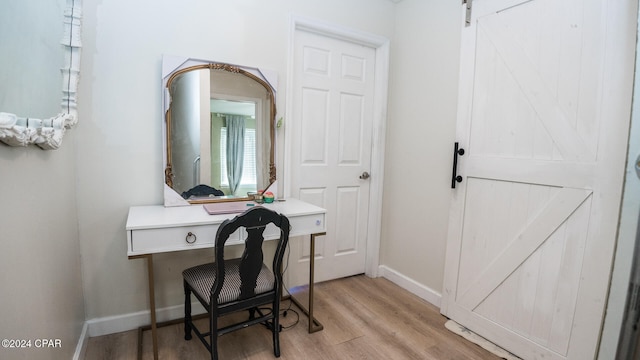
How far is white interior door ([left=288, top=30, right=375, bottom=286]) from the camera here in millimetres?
2414

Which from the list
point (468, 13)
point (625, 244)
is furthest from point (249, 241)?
point (468, 13)

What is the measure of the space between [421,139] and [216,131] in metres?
1.55

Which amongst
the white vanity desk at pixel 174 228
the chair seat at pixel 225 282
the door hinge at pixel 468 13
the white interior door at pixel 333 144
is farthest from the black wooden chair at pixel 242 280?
the door hinge at pixel 468 13

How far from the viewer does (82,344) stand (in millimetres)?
1656

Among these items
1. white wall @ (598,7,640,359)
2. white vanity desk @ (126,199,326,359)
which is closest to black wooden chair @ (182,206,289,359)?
white vanity desk @ (126,199,326,359)

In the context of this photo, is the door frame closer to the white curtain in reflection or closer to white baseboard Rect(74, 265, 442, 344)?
the white curtain in reflection

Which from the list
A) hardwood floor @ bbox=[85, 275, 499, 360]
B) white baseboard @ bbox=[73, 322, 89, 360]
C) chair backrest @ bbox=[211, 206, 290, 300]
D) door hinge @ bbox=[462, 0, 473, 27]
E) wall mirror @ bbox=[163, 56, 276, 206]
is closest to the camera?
chair backrest @ bbox=[211, 206, 290, 300]

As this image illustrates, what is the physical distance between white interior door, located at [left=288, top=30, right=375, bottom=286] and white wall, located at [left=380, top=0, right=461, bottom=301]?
0.23 metres

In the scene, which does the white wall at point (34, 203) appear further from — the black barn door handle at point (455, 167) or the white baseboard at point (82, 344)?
the black barn door handle at point (455, 167)

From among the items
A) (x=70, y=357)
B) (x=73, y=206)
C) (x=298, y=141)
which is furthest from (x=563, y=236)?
(x=73, y=206)

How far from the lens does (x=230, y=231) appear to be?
4.72 feet

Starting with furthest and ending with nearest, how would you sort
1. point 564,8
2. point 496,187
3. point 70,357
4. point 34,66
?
point 496,187 → point 564,8 → point 70,357 → point 34,66

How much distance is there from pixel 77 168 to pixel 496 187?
2.46m

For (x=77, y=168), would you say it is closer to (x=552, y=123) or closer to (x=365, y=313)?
(x=365, y=313)
